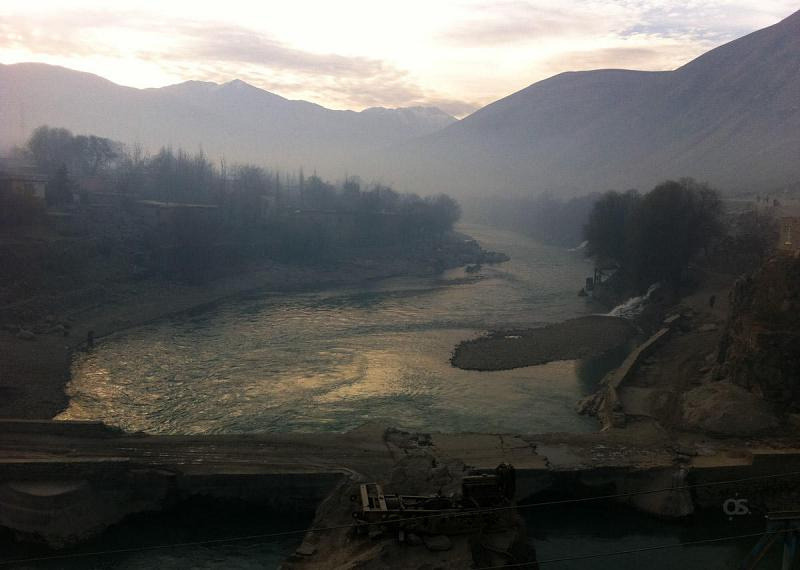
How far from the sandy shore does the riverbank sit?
52.2 ft

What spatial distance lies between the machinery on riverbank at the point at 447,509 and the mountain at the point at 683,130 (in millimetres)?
85533

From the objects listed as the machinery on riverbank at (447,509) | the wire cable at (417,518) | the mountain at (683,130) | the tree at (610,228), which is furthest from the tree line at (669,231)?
the mountain at (683,130)

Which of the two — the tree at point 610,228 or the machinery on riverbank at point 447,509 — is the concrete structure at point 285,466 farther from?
the tree at point 610,228

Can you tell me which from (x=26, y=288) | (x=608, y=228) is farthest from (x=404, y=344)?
(x=608, y=228)

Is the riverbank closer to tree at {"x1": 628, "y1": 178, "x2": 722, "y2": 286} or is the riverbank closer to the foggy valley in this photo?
the foggy valley

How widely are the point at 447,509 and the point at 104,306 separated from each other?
28449 millimetres

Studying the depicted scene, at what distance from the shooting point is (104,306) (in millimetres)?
34344

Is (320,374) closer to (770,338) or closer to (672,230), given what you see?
(770,338)

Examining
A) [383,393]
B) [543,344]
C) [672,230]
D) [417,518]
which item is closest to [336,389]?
[383,393]

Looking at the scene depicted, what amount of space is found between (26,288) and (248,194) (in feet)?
102

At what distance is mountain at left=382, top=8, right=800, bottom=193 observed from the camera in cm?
10838

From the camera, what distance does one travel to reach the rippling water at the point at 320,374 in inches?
807

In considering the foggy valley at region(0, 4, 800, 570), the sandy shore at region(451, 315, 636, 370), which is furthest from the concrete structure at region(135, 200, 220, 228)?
the sandy shore at region(451, 315, 636, 370)

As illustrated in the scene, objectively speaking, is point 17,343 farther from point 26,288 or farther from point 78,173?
point 78,173
